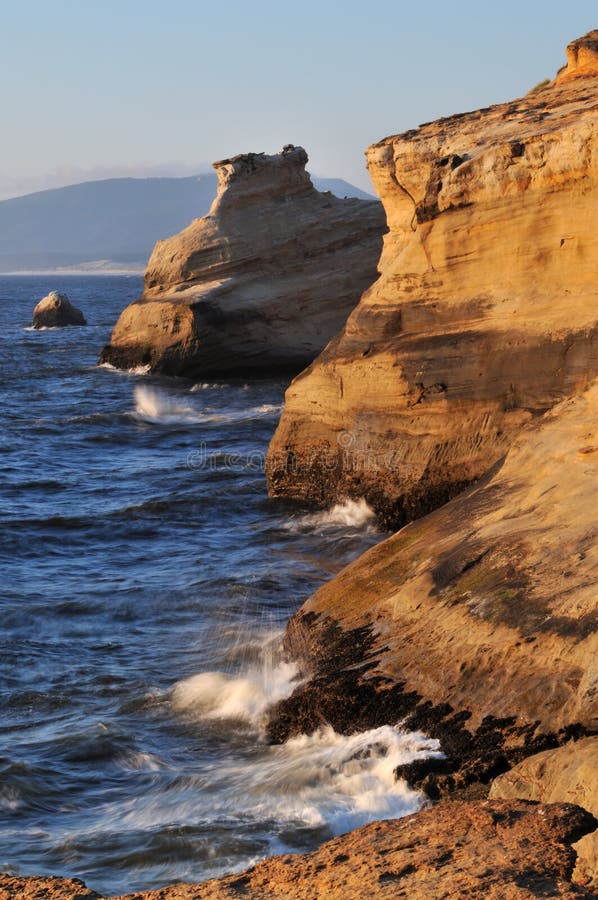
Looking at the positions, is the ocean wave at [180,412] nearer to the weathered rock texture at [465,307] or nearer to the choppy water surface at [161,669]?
the choppy water surface at [161,669]

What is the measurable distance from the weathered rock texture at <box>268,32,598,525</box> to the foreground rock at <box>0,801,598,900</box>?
22.3ft

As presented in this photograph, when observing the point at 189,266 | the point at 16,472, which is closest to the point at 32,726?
the point at 16,472

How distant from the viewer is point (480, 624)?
27.1 ft

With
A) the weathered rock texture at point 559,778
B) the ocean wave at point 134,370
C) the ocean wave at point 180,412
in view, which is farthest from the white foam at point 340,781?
the ocean wave at point 134,370

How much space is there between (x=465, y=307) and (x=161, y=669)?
5240 millimetres

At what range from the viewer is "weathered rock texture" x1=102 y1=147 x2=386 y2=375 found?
29.5m

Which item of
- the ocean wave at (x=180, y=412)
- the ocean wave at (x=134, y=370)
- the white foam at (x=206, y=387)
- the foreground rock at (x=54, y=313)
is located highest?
the foreground rock at (x=54, y=313)

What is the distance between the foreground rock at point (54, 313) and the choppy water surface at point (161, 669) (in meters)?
28.8

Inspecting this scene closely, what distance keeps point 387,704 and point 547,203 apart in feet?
20.4

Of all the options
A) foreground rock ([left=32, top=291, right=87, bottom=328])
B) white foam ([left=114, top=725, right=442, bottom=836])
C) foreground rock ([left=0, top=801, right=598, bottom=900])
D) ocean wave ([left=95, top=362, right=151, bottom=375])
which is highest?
foreground rock ([left=32, top=291, right=87, bottom=328])

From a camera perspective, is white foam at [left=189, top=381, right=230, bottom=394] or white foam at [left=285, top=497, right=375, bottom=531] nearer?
white foam at [left=285, top=497, right=375, bottom=531]

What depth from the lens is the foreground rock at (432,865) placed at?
5184 mm

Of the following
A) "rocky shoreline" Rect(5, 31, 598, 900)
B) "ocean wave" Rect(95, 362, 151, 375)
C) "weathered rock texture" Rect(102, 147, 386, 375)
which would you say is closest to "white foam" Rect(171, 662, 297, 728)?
"rocky shoreline" Rect(5, 31, 598, 900)

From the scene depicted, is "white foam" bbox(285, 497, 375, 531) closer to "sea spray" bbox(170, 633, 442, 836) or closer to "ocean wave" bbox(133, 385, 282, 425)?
"sea spray" bbox(170, 633, 442, 836)
